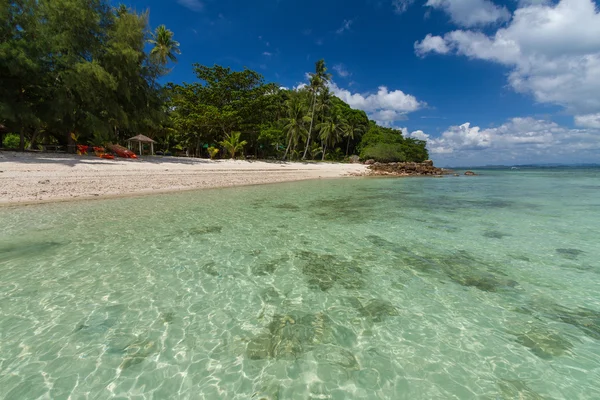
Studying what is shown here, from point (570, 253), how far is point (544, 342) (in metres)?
5.03

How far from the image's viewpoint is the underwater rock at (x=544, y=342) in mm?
3267

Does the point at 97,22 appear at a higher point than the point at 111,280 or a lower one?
higher

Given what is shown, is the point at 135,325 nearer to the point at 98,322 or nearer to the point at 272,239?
the point at 98,322

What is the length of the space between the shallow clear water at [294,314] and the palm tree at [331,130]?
154 ft

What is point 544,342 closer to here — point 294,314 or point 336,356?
point 336,356

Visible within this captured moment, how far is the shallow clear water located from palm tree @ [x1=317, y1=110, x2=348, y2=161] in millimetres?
46798

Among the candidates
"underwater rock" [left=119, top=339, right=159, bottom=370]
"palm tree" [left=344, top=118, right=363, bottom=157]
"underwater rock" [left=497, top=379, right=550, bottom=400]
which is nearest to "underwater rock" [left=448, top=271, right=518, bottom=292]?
"underwater rock" [left=497, top=379, right=550, bottom=400]

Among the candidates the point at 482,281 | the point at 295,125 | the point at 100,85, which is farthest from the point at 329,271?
the point at 295,125

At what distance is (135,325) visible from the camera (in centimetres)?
362

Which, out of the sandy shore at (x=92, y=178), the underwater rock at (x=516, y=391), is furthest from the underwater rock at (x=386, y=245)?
A: the sandy shore at (x=92, y=178)

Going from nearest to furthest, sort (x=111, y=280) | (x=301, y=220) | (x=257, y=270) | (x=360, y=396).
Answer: (x=360, y=396) < (x=111, y=280) < (x=257, y=270) < (x=301, y=220)

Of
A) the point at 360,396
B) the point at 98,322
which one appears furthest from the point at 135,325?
the point at 360,396

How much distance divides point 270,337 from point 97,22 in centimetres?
3072

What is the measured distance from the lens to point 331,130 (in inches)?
2077
